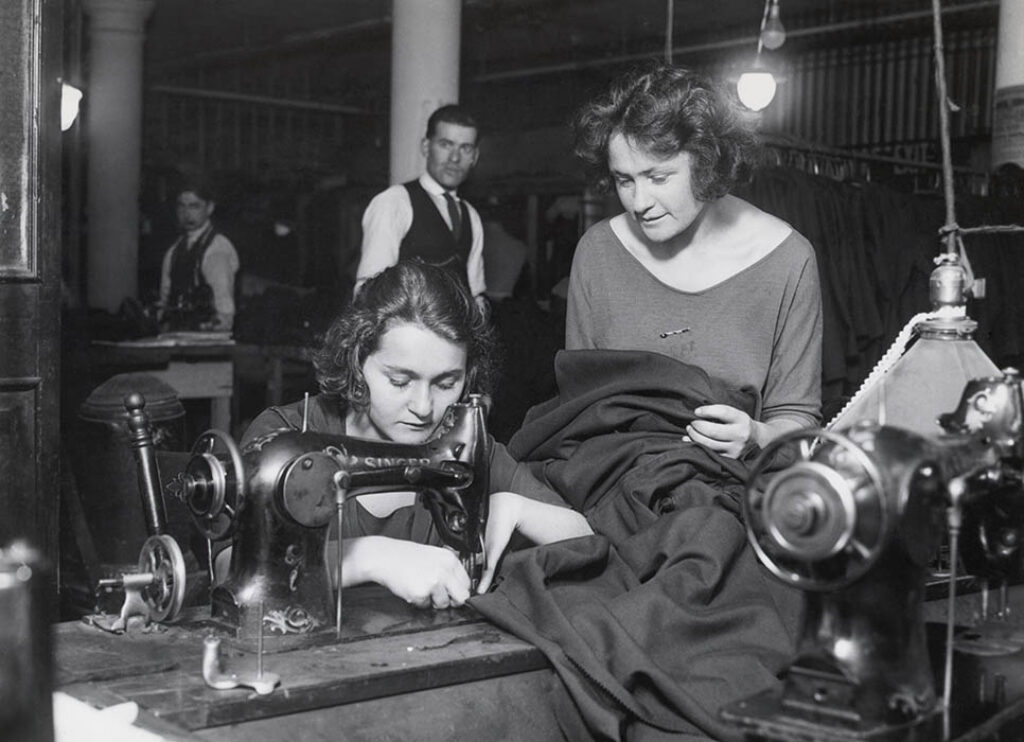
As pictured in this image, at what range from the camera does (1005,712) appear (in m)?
1.51

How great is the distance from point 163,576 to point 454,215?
399cm

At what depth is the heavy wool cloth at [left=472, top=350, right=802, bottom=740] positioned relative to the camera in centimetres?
172

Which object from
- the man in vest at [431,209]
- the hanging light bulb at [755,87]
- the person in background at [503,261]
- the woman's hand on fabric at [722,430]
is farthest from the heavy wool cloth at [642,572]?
the person in background at [503,261]

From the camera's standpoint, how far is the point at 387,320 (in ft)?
7.59

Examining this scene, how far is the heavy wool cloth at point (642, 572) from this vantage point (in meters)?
1.72

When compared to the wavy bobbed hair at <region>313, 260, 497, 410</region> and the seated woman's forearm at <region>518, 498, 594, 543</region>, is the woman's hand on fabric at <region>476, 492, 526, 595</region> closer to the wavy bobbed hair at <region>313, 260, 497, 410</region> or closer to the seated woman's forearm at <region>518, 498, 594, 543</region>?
the seated woman's forearm at <region>518, 498, 594, 543</region>

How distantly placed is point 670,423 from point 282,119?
12.9m

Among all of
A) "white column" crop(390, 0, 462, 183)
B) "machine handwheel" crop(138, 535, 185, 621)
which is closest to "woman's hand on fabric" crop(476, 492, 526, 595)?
"machine handwheel" crop(138, 535, 185, 621)

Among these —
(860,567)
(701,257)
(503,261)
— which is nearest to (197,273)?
(503,261)

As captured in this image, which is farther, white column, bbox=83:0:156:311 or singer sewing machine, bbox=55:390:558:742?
white column, bbox=83:0:156:311

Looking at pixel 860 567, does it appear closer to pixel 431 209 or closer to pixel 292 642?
pixel 292 642

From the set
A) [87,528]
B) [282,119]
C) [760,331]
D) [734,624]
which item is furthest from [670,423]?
[282,119]

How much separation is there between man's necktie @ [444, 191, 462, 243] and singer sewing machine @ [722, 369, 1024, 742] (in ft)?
14.1

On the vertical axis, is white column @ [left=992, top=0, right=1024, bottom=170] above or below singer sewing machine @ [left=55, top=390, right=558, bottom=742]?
above
